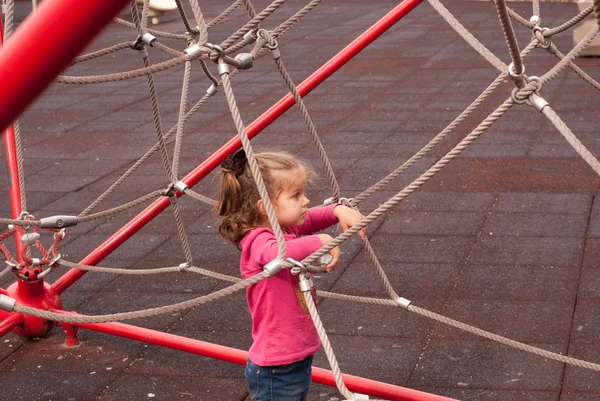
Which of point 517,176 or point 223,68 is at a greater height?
point 223,68

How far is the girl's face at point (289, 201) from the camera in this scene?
6.98 ft

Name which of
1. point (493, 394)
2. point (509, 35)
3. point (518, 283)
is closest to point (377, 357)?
point (493, 394)

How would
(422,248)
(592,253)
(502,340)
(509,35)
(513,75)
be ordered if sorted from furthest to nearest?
(422,248), (592,253), (502,340), (513,75), (509,35)

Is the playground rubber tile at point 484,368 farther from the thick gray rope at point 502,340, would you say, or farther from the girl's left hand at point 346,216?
the girl's left hand at point 346,216

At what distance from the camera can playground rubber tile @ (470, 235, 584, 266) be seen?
3707mm

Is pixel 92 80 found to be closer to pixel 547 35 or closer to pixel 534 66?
pixel 547 35

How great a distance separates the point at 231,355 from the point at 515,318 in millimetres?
937

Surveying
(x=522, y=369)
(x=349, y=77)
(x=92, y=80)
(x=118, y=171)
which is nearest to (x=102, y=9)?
(x=92, y=80)

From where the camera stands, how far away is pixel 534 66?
7.66 metres

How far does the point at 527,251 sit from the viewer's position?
3.82m

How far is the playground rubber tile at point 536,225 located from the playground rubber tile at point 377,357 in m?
1.15

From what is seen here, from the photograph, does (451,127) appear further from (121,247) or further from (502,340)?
(121,247)

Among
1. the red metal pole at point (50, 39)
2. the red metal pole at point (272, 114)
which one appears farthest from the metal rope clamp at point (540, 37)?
the red metal pole at point (50, 39)

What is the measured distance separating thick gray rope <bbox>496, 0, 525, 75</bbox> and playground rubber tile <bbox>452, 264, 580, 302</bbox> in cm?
150
